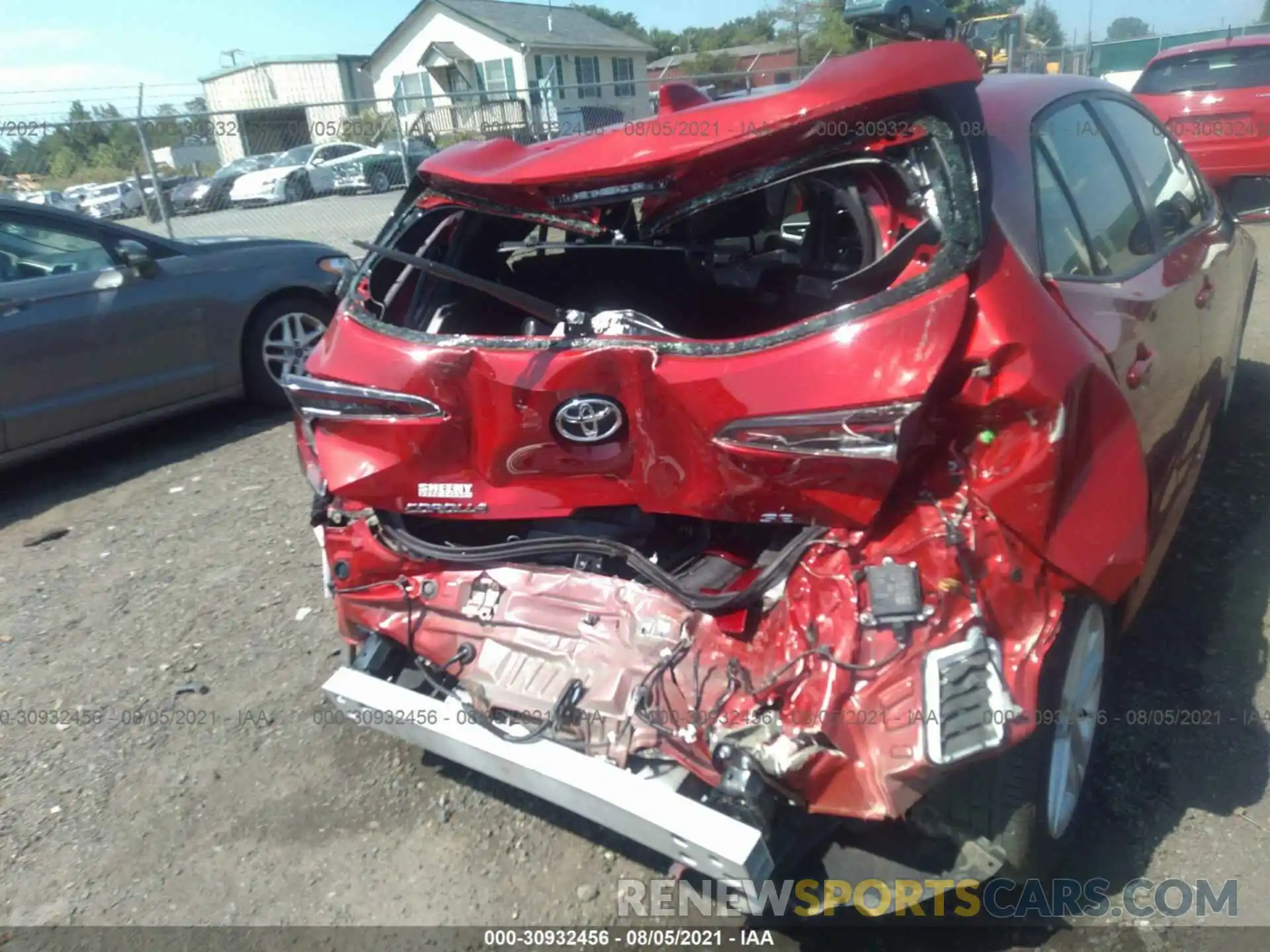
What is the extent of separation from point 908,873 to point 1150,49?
30211mm

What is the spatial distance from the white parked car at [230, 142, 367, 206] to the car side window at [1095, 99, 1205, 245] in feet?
40.8

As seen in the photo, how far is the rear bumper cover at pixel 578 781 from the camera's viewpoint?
1877 millimetres

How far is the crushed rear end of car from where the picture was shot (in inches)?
78.2

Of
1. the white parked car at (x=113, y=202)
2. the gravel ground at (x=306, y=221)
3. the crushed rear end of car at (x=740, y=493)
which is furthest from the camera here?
the white parked car at (x=113, y=202)

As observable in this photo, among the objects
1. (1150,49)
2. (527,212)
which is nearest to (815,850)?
(527,212)

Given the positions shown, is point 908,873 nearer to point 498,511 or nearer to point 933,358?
point 933,358

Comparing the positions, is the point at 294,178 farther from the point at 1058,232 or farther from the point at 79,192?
the point at 1058,232

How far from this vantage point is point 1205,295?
3.27 meters

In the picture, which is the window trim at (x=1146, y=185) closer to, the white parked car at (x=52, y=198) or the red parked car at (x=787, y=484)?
the red parked car at (x=787, y=484)

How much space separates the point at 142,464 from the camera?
5.90m

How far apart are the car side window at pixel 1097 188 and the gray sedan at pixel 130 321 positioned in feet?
15.2

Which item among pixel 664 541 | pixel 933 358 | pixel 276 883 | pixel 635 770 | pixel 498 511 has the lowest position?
pixel 276 883

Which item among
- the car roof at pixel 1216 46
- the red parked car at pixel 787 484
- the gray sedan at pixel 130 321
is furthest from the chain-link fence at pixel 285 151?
the red parked car at pixel 787 484

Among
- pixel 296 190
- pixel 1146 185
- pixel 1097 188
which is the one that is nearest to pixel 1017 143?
pixel 1097 188
